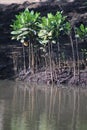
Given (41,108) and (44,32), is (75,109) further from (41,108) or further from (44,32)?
(44,32)

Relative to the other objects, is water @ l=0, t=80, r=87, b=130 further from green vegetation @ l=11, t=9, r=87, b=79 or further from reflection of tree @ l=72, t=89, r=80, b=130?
green vegetation @ l=11, t=9, r=87, b=79

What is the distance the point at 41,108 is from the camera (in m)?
26.2

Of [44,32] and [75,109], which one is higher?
[44,32]

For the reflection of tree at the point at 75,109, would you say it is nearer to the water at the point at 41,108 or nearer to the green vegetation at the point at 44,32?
the water at the point at 41,108

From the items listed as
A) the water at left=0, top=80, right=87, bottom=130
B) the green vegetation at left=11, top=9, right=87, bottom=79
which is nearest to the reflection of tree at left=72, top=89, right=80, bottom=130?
the water at left=0, top=80, right=87, bottom=130

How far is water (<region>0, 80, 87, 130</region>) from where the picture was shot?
69.6 ft

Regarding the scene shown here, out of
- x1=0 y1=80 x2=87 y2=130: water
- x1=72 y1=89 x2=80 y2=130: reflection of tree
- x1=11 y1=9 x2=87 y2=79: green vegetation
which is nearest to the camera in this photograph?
x1=0 y1=80 x2=87 y2=130: water

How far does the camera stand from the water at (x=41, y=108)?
21.2 metres

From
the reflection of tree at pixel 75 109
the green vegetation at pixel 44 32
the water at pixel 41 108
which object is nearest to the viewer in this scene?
the water at pixel 41 108

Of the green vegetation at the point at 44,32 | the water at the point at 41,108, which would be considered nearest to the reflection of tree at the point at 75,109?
the water at the point at 41,108

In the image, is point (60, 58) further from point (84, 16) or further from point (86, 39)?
point (84, 16)

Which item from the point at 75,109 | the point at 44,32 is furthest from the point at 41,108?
the point at 44,32

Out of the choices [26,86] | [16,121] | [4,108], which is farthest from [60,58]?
[16,121]

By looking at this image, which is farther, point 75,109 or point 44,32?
point 44,32
